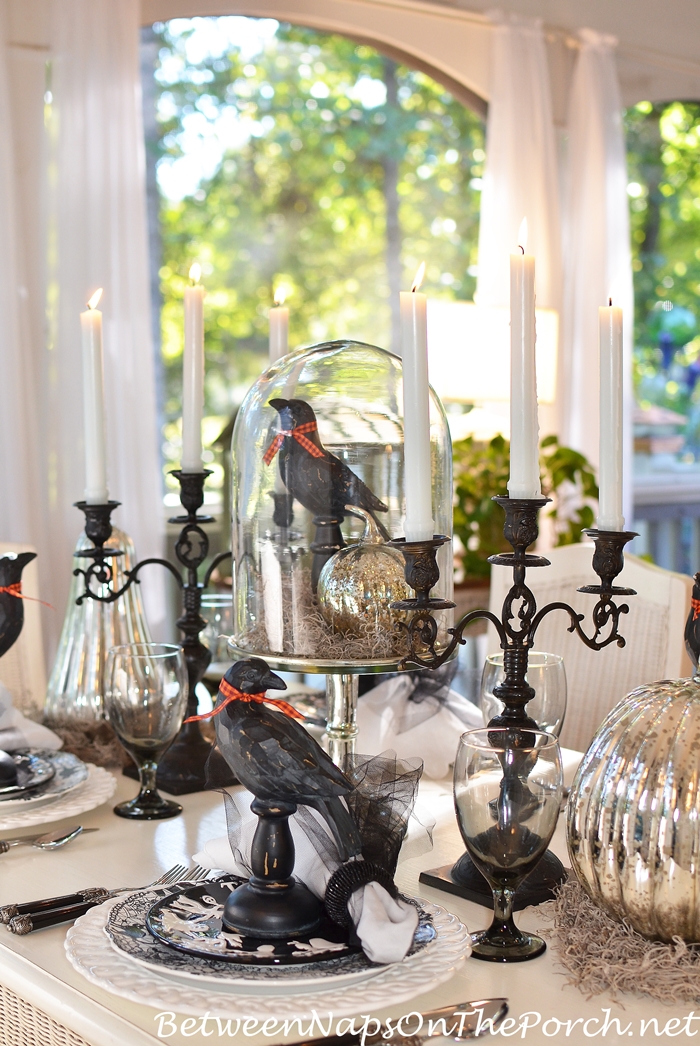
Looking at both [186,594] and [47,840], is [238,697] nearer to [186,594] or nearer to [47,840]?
[47,840]

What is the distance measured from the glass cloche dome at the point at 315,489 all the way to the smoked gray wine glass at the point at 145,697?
0.08 m

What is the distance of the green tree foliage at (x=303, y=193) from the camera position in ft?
12.7

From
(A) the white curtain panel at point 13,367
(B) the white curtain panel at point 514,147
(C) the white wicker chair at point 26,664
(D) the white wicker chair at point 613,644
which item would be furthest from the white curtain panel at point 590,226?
(C) the white wicker chair at point 26,664

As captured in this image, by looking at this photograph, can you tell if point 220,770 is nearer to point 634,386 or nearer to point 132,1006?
point 132,1006

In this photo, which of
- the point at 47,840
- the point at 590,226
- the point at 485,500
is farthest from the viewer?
the point at 590,226

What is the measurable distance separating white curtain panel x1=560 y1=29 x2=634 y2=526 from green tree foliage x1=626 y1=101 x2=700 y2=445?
742 mm

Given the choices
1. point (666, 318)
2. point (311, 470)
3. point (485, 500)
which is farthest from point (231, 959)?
point (666, 318)

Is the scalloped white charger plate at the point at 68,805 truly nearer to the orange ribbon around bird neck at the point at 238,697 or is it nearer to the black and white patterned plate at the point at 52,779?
the black and white patterned plate at the point at 52,779

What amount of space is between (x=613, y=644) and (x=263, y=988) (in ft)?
3.71

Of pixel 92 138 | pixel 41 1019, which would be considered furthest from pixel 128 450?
pixel 41 1019

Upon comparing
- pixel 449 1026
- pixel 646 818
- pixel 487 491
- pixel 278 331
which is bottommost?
pixel 449 1026

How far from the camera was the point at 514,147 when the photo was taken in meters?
3.74

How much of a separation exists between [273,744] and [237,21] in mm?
3683

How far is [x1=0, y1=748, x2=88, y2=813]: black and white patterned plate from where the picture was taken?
1.12 m
